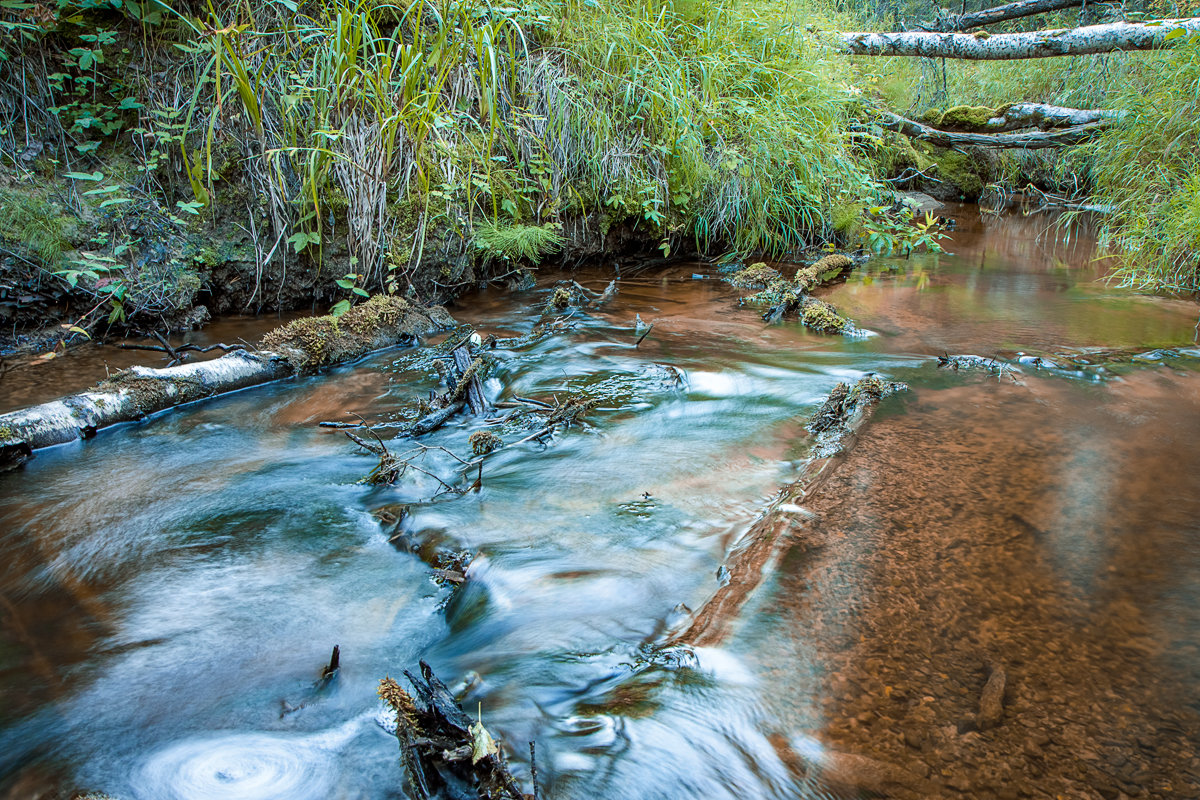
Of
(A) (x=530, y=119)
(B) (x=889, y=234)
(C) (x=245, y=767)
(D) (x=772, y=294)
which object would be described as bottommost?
(C) (x=245, y=767)

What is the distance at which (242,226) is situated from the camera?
3889mm

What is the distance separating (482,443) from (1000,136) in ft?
27.1

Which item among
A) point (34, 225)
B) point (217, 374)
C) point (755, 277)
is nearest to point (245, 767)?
point (217, 374)

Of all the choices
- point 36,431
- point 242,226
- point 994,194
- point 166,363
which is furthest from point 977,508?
point 994,194

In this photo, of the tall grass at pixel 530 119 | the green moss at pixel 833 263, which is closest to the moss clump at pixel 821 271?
the green moss at pixel 833 263

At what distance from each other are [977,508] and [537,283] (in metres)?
3.69

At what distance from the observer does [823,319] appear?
3959mm

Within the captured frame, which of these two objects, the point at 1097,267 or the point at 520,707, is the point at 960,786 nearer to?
the point at 520,707

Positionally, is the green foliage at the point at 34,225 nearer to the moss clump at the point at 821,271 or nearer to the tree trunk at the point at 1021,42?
the moss clump at the point at 821,271

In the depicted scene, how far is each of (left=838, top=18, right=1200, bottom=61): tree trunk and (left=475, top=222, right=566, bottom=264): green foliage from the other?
4.32 metres

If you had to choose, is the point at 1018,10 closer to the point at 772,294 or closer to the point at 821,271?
the point at 821,271

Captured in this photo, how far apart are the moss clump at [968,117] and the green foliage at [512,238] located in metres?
6.33

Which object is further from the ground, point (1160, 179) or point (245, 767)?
point (1160, 179)

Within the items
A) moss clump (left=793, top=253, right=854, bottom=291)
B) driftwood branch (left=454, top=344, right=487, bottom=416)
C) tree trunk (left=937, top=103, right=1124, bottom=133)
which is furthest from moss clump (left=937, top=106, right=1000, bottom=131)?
driftwood branch (left=454, top=344, right=487, bottom=416)
